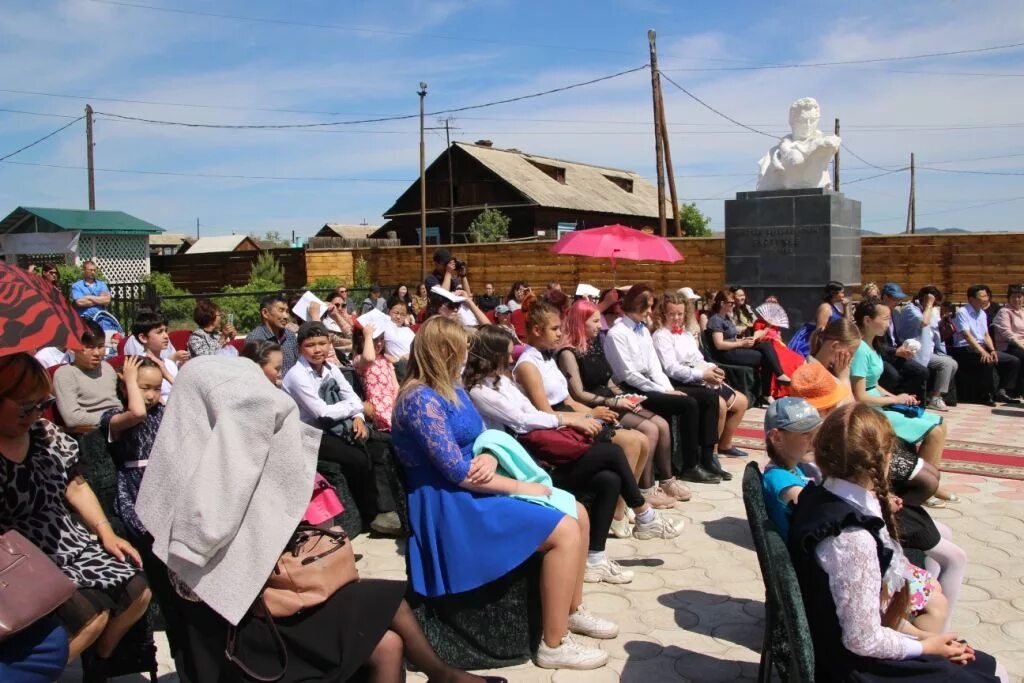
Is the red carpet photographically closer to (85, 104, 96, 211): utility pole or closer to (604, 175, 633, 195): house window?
(85, 104, 96, 211): utility pole

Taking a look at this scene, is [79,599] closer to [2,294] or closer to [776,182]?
[2,294]

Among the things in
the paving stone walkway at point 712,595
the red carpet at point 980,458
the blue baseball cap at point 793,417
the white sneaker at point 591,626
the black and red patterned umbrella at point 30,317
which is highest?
the black and red patterned umbrella at point 30,317

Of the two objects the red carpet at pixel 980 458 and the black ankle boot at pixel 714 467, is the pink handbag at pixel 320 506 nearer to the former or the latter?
the black ankle boot at pixel 714 467

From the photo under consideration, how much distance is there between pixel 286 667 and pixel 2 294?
140 centimetres

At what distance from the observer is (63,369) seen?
5504 mm

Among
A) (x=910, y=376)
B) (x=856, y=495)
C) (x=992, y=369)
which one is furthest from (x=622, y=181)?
(x=856, y=495)

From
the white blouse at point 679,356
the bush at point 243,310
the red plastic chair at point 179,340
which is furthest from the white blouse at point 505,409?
the bush at point 243,310

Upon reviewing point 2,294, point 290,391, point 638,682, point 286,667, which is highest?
point 2,294

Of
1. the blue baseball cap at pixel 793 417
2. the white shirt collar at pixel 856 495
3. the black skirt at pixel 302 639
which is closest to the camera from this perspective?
the black skirt at pixel 302 639

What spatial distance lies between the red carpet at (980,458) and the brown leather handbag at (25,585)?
6556 mm

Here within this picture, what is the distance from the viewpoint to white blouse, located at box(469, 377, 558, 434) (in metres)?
4.59

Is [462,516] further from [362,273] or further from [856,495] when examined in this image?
[362,273]

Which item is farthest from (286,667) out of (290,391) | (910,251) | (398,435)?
(910,251)

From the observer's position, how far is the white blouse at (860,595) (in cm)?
251
